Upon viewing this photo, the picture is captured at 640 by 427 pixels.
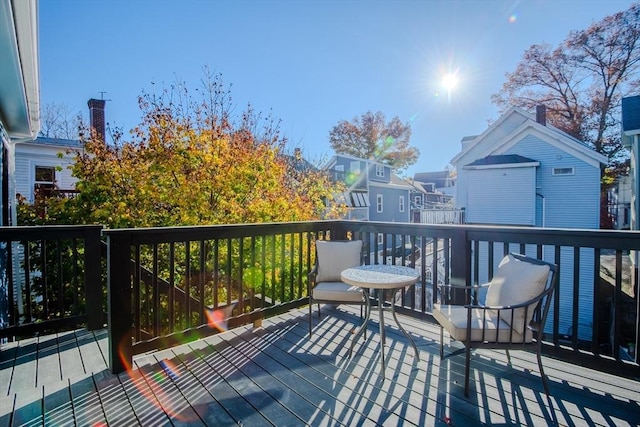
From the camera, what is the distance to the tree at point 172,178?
20.5ft

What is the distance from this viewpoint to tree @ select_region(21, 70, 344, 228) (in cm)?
625

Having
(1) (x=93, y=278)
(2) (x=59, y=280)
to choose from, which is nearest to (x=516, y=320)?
(1) (x=93, y=278)

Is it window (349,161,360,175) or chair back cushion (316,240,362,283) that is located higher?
window (349,161,360,175)

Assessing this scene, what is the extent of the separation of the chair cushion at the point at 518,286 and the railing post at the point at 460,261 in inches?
23.5

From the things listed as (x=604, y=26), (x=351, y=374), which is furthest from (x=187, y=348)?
(x=604, y=26)

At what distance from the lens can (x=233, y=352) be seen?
3.08 metres

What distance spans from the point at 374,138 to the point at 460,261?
26984 mm

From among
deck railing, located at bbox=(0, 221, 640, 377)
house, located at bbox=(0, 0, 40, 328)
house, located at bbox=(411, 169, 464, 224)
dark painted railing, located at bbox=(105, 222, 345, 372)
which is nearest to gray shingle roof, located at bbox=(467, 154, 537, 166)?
house, located at bbox=(411, 169, 464, 224)

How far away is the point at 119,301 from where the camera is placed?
106 inches

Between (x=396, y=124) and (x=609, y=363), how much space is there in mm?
29146

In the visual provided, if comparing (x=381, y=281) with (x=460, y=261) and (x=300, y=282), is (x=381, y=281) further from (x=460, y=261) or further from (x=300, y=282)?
(x=300, y=282)

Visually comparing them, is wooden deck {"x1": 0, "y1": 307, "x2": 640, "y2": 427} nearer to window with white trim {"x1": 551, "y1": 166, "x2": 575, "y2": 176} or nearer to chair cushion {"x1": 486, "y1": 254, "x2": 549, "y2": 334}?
chair cushion {"x1": 486, "y1": 254, "x2": 549, "y2": 334}

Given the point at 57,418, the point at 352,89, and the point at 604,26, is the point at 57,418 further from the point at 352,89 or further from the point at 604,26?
the point at 604,26

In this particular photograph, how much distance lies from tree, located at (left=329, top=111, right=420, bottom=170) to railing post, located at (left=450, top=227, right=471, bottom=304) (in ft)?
86.5
